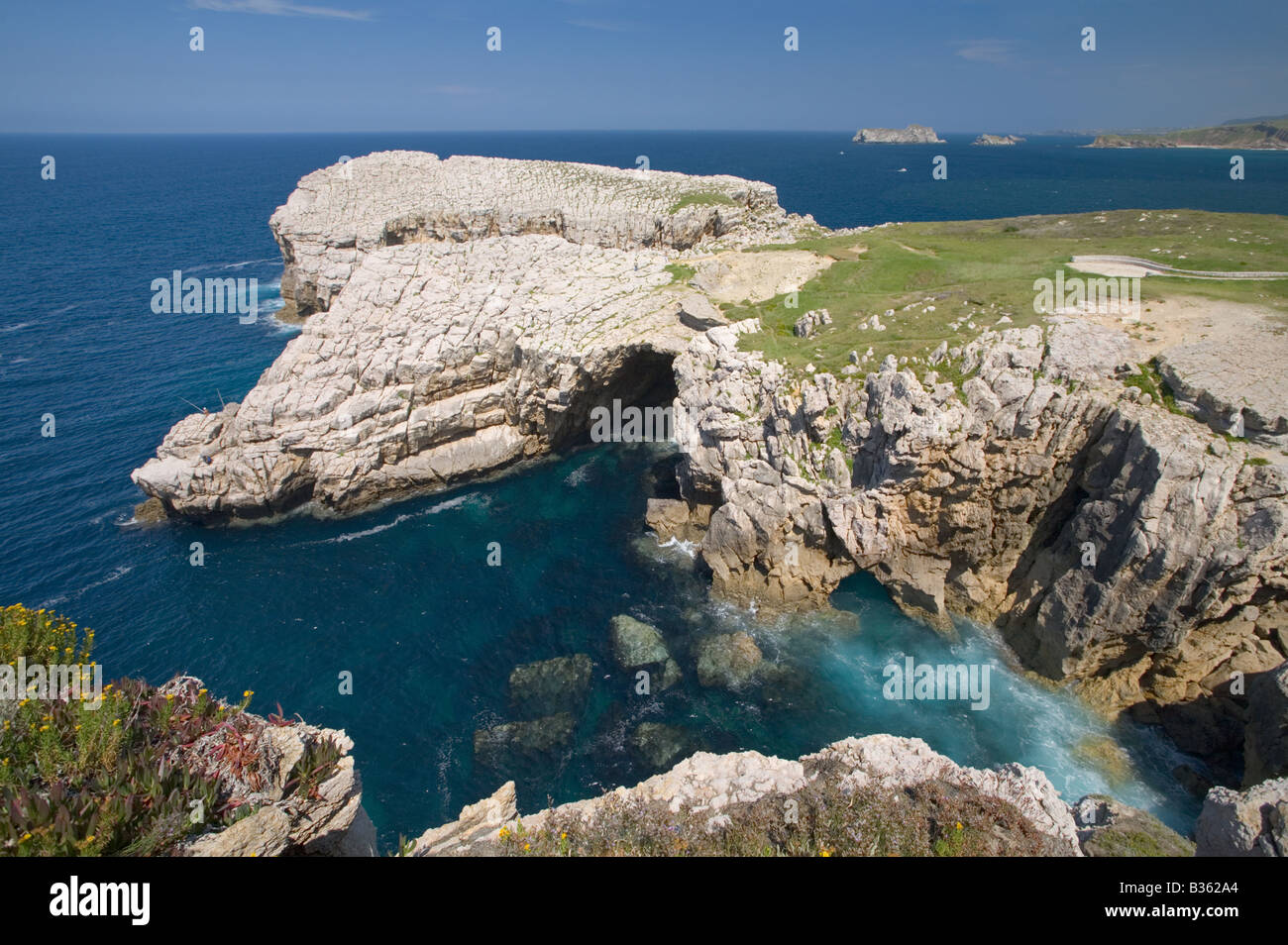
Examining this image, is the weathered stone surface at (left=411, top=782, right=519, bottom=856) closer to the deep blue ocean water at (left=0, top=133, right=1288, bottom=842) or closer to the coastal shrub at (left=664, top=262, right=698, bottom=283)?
the deep blue ocean water at (left=0, top=133, right=1288, bottom=842)

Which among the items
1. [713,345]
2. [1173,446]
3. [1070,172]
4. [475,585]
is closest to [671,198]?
[713,345]

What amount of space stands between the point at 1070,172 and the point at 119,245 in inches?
8851

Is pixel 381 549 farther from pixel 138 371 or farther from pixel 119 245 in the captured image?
pixel 119 245

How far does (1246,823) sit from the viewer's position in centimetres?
1336

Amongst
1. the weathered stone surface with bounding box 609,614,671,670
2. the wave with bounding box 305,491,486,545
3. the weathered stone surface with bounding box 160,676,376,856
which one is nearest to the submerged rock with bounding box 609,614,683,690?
the weathered stone surface with bounding box 609,614,671,670

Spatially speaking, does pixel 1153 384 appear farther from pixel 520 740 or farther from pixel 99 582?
pixel 99 582

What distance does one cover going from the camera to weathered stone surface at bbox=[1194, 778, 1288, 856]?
42.3 ft

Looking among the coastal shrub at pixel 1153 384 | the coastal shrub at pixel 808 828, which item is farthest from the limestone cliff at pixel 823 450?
the coastal shrub at pixel 808 828

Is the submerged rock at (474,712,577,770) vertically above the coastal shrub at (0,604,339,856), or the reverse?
the coastal shrub at (0,604,339,856)

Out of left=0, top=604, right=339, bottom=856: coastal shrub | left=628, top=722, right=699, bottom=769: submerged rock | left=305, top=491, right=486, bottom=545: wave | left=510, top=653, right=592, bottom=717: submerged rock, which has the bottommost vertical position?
left=628, top=722, right=699, bottom=769: submerged rock

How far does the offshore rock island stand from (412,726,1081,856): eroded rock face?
3.32ft

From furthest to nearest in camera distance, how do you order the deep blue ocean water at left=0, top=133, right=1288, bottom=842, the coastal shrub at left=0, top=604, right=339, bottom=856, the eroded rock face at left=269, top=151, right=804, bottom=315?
the eroded rock face at left=269, top=151, right=804, bottom=315
the deep blue ocean water at left=0, top=133, right=1288, bottom=842
the coastal shrub at left=0, top=604, right=339, bottom=856

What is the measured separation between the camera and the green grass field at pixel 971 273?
113ft

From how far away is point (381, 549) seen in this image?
3997 cm
